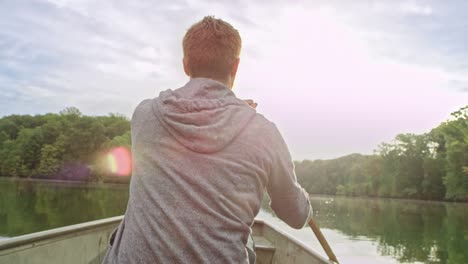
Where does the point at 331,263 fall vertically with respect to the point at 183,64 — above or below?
below

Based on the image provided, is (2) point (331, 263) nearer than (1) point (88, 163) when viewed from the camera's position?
Yes

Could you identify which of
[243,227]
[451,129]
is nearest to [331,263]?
[243,227]

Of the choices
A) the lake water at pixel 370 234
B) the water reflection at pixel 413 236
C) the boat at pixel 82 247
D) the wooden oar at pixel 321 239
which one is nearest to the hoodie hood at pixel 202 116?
the wooden oar at pixel 321 239

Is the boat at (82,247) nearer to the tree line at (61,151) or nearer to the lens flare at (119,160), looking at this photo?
the lens flare at (119,160)

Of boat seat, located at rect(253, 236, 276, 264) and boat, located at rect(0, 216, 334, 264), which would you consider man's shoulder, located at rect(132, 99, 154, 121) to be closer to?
boat, located at rect(0, 216, 334, 264)

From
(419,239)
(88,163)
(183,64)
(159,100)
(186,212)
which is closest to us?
(186,212)

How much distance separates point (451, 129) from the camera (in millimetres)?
50094

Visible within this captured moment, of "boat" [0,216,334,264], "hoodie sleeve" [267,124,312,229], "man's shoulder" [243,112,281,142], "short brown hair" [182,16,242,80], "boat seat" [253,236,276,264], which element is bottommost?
"boat seat" [253,236,276,264]

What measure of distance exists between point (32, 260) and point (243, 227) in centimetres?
204

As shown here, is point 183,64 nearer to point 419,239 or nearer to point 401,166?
point 419,239

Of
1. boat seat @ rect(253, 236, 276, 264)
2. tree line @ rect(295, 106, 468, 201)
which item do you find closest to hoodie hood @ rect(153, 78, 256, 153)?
boat seat @ rect(253, 236, 276, 264)

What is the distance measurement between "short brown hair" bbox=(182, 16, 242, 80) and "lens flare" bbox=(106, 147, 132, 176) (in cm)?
6196

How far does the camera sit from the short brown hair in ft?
4.63

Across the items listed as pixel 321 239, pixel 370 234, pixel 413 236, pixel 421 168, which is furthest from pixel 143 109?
pixel 421 168
